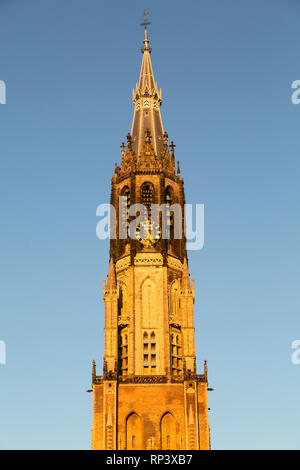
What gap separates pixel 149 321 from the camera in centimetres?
9100

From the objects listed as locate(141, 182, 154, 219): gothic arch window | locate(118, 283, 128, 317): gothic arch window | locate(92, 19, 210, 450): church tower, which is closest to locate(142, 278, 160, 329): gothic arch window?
locate(92, 19, 210, 450): church tower

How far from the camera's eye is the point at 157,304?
91.8 meters

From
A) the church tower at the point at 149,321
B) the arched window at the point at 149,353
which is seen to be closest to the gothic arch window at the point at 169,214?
the church tower at the point at 149,321

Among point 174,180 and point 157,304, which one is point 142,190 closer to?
point 174,180

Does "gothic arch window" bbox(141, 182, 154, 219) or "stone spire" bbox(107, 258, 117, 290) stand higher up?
"gothic arch window" bbox(141, 182, 154, 219)

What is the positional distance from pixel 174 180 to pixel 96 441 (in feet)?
117

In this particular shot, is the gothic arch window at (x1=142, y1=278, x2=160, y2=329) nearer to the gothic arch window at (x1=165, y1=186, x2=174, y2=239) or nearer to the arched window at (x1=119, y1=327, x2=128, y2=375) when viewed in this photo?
the arched window at (x1=119, y1=327, x2=128, y2=375)

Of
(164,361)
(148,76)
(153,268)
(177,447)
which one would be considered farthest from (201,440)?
(148,76)

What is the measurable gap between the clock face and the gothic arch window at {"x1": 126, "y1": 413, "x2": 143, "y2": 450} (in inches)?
833

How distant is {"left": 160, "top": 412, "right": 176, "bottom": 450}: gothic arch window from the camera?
8381 centimetres

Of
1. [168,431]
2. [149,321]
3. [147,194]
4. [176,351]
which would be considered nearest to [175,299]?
[149,321]

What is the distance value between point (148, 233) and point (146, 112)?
2149 centimetres

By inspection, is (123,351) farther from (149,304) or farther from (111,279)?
(111,279)

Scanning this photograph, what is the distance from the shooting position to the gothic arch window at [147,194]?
9901 centimetres
